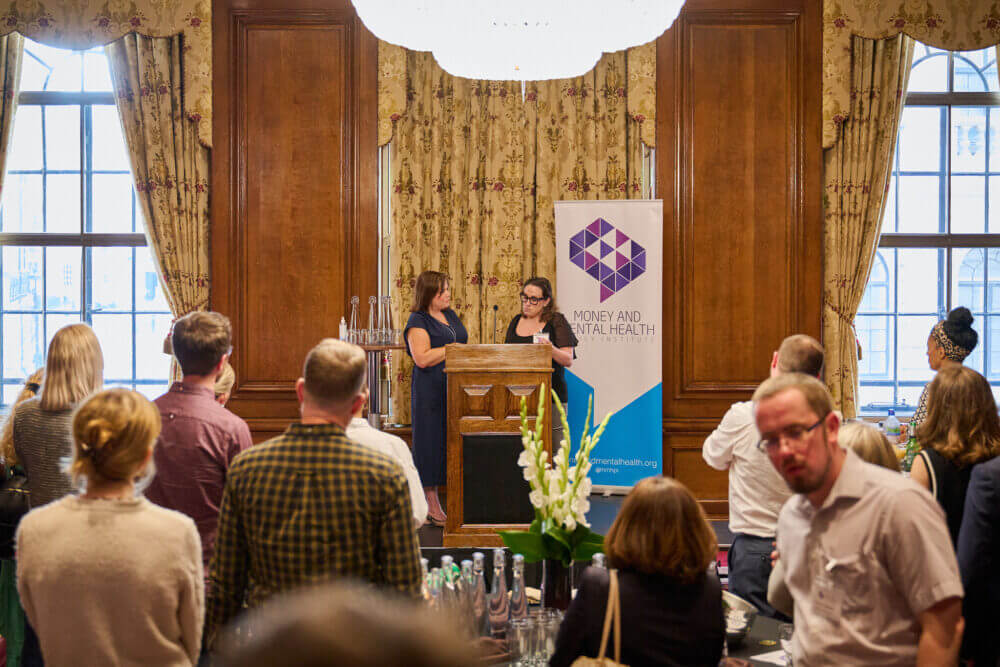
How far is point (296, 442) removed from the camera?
192 centimetres

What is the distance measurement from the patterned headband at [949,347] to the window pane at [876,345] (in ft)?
9.00

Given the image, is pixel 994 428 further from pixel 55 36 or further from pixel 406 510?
pixel 55 36

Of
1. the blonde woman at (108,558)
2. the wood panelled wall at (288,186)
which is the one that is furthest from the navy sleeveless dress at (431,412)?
the blonde woman at (108,558)

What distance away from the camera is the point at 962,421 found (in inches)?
101

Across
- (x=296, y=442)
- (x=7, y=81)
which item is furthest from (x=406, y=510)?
(x=7, y=81)

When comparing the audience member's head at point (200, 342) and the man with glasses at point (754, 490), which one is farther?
the man with glasses at point (754, 490)

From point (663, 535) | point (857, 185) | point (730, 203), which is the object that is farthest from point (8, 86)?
point (663, 535)

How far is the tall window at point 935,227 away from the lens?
6.73 meters

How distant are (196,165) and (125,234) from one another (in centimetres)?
87

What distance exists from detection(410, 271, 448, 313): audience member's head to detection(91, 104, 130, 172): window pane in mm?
2889

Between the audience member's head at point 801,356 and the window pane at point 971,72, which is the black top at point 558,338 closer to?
the audience member's head at point 801,356

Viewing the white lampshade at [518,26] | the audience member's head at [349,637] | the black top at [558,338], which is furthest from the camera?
the black top at [558,338]

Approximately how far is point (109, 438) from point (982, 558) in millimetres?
2133

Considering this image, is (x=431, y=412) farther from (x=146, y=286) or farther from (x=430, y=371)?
(x=146, y=286)
